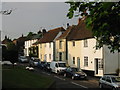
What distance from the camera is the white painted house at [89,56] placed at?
33.8 meters

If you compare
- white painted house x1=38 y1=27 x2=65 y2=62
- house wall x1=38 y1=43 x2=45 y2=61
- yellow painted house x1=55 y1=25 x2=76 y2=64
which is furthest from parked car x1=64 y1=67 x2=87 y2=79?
house wall x1=38 y1=43 x2=45 y2=61

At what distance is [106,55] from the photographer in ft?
111

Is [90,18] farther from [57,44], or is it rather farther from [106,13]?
[57,44]

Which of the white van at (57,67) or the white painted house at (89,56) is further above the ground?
the white painted house at (89,56)

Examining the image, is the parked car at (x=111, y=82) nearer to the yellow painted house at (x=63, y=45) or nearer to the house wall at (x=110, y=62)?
the house wall at (x=110, y=62)

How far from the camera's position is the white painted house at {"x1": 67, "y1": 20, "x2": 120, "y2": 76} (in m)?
33.8

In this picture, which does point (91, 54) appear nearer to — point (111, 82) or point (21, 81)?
point (111, 82)

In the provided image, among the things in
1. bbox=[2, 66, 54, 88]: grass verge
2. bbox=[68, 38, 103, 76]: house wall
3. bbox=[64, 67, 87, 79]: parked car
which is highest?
bbox=[68, 38, 103, 76]: house wall

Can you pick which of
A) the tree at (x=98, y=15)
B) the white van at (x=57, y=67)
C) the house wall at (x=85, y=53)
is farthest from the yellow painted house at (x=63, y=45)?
the tree at (x=98, y=15)

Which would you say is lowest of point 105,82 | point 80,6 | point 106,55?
point 105,82

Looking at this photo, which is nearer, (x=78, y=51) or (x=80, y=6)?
(x=80, y=6)

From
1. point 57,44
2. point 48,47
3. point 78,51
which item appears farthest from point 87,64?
point 48,47

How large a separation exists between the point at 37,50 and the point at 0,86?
64509mm

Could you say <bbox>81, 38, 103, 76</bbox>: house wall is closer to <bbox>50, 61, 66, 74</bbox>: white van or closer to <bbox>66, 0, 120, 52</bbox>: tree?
<bbox>50, 61, 66, 74</bbox>: white van
